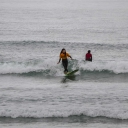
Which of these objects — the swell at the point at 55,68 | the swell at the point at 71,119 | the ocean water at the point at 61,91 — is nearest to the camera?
the swell at the point at 71,119

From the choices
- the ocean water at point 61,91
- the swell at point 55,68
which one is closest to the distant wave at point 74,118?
the ocean water at point 61,91

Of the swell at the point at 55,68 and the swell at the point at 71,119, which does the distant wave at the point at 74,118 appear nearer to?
the swell at the point at 71,119

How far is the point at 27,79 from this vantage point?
1708cm

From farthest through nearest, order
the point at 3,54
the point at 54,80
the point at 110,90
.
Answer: the point at 3,54 → the point at 54,80 → the point at 110,90

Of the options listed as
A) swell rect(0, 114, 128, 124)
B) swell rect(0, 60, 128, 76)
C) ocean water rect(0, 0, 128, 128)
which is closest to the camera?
swell rect(0, 114, 128, 124)

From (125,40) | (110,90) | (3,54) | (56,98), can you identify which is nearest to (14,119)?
(56,98)

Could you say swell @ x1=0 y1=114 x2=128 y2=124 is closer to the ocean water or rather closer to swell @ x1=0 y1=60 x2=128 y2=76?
the ocean water

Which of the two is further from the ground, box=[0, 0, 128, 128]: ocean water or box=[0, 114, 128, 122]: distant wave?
box=[0, 0, 128, 128]: ocean water

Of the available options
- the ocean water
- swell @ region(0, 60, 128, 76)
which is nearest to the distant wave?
the ocean water

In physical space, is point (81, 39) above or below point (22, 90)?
above

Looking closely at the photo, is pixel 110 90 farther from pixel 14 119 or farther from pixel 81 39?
pixel 81 39

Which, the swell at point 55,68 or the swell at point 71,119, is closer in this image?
the swell at point 71,119

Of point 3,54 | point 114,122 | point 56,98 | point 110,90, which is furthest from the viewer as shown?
point 3,54

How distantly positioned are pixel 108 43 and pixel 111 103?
18.2 metres
